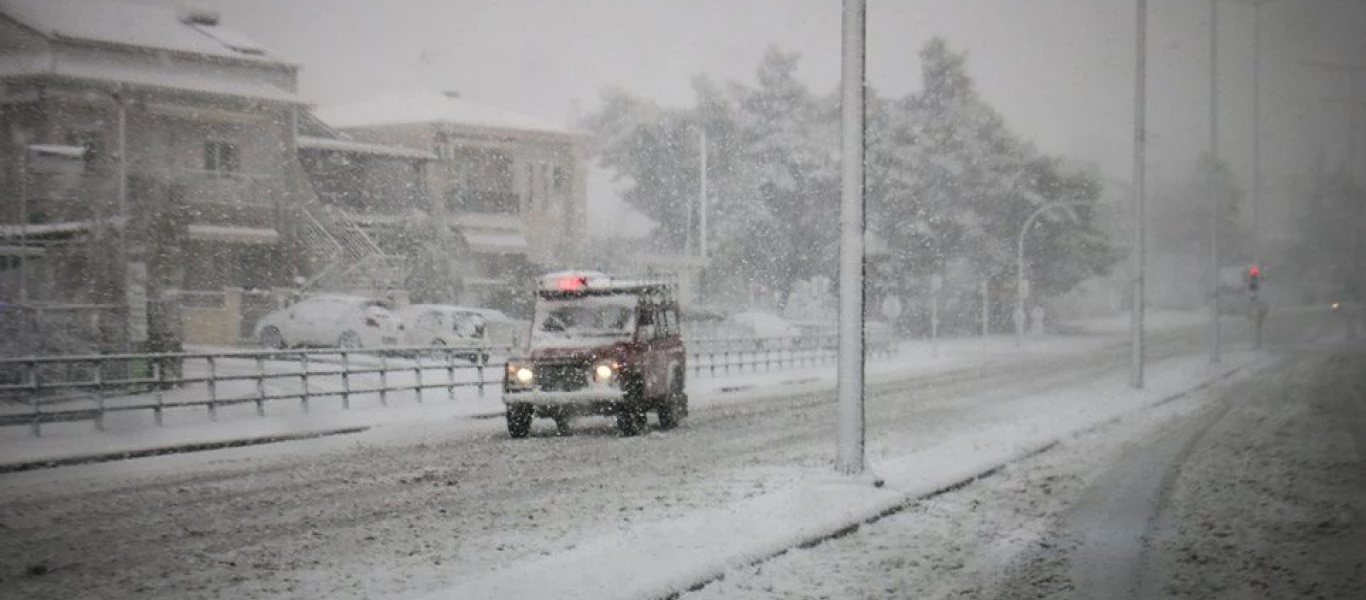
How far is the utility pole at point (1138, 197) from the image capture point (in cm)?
2500

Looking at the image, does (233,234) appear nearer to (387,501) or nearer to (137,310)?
(137,310)

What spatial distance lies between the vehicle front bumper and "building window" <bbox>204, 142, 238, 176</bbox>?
24749 mm

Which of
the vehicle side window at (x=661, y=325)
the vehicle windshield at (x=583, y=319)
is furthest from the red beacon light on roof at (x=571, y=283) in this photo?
the vehicle side window at (x=661, y=325)

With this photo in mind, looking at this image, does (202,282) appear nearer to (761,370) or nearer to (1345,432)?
(761,370)

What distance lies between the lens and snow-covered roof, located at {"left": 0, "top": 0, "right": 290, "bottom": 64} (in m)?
36.4

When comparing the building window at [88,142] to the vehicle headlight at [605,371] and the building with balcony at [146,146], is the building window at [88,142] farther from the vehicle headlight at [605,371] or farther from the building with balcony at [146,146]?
the vehicle headlight at [605,371]

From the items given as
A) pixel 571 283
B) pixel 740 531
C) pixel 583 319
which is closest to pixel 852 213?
pixel 740 531

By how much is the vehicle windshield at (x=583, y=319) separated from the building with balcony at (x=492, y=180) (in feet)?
94.4

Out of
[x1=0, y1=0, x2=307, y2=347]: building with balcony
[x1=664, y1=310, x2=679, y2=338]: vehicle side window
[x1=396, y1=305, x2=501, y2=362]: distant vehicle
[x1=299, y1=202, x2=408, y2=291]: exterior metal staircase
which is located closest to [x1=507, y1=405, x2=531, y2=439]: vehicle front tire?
[x1=664, y1=310, x2=679, y2=338]: vehicle side window

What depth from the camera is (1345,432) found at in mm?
16922

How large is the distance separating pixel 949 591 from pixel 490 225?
142 ft

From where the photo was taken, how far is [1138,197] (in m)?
26.1

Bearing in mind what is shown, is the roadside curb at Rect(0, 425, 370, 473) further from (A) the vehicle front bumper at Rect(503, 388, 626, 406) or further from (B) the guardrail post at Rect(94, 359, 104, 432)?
(A) the vehicle front bumper at Rect(503, 388, 626, 406)

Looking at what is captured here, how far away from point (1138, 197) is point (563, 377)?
50.5 ft
